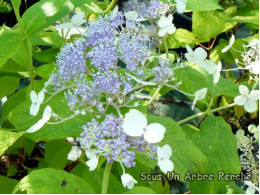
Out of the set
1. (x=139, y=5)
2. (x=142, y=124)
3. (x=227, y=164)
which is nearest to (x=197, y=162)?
(x=227, y=164)

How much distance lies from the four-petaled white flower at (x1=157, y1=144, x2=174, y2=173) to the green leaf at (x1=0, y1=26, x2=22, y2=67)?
0.37 m

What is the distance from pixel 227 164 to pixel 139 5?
66cm

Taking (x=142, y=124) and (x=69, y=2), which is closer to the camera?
(x=142, y=124)

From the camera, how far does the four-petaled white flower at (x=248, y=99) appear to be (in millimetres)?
796

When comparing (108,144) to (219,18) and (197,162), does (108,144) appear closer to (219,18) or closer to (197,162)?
(197,162)

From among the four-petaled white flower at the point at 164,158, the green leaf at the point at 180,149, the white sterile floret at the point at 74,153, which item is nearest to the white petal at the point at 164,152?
the four-petaled white flower at the point at 164,158

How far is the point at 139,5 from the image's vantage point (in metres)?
1.36

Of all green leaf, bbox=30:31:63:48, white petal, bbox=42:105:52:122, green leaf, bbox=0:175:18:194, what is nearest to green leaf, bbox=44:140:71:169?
green leaf, bbox=0:175:18:194

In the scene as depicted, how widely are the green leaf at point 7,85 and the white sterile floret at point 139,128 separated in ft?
2.27

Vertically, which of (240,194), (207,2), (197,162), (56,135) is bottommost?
(240,194)

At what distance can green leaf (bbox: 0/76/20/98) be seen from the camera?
1164 mm

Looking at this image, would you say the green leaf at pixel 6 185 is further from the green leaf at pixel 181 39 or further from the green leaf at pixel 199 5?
the green leaf at pixel 181 39

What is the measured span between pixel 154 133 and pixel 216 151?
1.41ft

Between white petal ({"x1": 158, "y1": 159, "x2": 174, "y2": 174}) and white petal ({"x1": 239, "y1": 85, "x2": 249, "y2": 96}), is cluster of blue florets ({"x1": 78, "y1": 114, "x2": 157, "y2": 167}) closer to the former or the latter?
white petal ({"x1": 158, "y1": 159, "x2": 174, "y2": 174})
